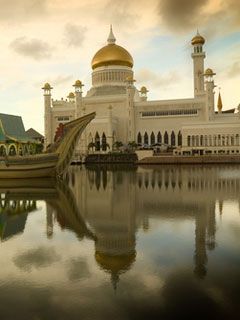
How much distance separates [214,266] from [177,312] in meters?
1.87

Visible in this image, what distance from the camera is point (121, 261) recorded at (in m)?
6.72

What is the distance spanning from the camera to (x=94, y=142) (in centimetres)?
5428

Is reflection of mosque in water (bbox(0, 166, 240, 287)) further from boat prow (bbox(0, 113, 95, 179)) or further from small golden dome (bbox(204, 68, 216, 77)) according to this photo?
small golden dome (bbox(204, 68, 216, 77))

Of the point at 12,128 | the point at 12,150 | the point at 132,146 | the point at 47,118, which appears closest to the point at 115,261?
the point at 12,128

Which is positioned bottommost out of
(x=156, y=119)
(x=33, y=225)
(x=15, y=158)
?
(x=33, y=225)

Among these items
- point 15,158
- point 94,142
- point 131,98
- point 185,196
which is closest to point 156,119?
point 131,98

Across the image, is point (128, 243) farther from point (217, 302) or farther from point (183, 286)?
point (217, 302)

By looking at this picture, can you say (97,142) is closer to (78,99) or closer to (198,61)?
(78,99)

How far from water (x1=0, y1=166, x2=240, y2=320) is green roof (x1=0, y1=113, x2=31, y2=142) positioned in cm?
2192

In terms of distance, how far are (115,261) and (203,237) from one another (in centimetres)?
253

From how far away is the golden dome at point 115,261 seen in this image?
632cm

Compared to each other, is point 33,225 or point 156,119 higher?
point 156,119

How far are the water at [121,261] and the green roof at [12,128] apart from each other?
21920 millimetres

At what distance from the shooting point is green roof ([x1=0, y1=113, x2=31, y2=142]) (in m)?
33.9
